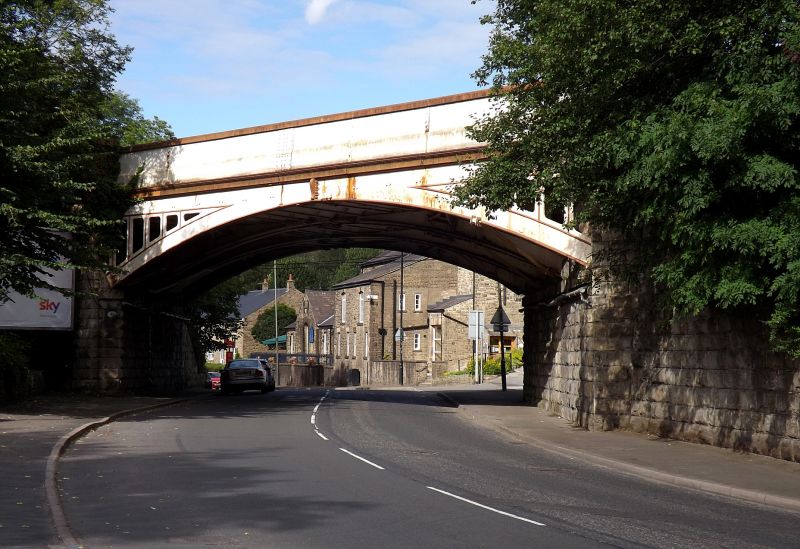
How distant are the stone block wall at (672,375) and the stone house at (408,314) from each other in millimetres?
40047

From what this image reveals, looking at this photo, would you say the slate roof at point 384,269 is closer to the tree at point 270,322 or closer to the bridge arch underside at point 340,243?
the tree at point 270,322

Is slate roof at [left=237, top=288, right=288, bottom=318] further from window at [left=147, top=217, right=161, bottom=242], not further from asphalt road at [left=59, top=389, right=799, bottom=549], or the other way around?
asphalt road at [left=59, top=389, right=799, bottom=549]

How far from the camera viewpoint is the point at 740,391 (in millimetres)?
17016

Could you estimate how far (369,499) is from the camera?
440 inches

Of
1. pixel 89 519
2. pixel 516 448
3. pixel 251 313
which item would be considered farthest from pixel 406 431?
pixel 251 313

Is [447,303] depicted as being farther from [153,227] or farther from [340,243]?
[153,227]

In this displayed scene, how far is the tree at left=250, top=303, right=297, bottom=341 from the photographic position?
347 feet

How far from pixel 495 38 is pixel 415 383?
165 ft

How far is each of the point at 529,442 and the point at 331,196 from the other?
1181cm

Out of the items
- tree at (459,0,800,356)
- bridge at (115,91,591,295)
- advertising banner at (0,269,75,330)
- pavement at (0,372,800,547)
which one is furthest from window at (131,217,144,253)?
tree at (459,0,800,356)

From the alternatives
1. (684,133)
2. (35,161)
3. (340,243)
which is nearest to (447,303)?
(340,243)

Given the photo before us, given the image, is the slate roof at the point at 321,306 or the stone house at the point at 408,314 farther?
the slate roof at the point at 321,306

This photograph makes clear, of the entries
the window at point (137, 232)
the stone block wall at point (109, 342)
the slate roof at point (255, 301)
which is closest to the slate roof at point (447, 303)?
the stone block wall at point (109, 342)

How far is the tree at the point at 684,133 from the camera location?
14078mm
